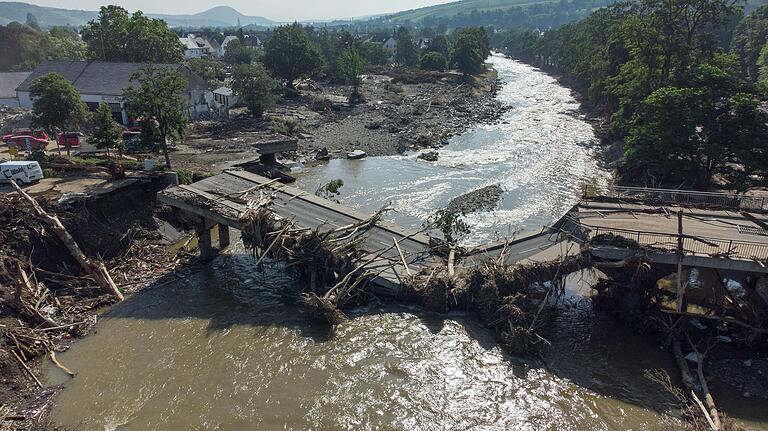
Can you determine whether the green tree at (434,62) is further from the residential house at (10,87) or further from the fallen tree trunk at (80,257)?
the fallen tree trunk at (80,257)

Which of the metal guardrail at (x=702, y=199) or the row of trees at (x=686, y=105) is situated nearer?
the metal guardrail at (x=702, y=199)

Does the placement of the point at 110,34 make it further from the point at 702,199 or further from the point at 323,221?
the point at 702,199

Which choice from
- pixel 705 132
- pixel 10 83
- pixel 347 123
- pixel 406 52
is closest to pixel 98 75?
pixel 10 83

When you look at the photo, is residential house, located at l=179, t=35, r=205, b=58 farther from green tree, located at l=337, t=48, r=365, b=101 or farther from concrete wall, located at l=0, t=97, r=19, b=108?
concrete wall, located at l=0, t=97, r=19, b=108

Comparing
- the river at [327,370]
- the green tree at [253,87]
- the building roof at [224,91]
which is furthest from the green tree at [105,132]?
the building roof at [224,91]

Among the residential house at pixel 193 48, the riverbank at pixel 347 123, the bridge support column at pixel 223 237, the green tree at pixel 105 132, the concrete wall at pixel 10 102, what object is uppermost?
the residential house at pixel 193 48

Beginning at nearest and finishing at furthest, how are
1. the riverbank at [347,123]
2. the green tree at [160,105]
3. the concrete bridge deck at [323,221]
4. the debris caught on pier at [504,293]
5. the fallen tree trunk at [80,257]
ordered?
the debris caught on pier at [504,293]
the concrete bridge deck at [323,221]
the fallen tree trunk at [80,257]
the green tree at [160,105]
the riverbank at [347,123]

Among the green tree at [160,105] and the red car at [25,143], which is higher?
the green tree at [160,105]

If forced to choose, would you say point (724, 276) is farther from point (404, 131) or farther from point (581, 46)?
point (581, 46)

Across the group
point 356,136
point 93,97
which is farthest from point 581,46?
point 93,97
